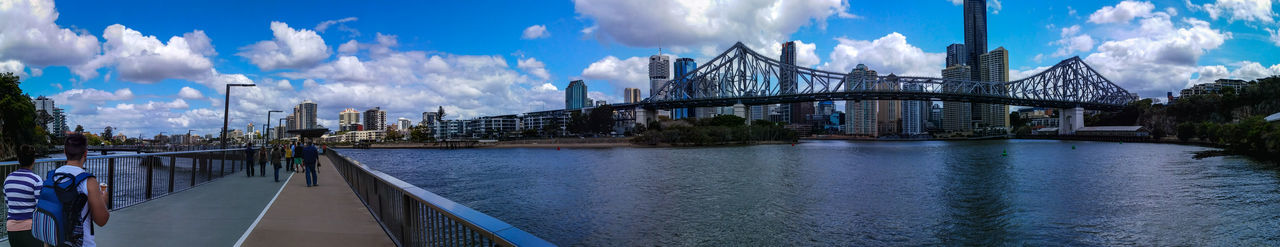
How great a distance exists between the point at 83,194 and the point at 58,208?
15 cm

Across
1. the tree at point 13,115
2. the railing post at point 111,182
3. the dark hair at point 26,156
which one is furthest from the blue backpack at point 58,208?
the tree at point 13,115

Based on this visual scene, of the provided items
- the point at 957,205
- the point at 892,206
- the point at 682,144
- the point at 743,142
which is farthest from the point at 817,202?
the point at 743,142

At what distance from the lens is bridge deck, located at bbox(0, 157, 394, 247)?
7027 millimetres

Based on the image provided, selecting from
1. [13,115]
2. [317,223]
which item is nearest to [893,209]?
[317,223]

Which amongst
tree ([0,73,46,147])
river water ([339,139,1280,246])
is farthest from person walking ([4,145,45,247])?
tree ([0,73,46,147])

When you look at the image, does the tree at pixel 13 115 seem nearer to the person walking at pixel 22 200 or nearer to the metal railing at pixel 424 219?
the metal railing at pixel 424 219

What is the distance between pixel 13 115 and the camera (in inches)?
1629

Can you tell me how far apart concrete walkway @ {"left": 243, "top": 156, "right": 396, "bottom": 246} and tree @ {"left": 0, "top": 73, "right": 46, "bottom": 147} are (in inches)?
1770

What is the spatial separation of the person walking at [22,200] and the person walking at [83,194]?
172 mm

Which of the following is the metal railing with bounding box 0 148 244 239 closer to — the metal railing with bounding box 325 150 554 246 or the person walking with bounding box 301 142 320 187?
the person walking with bounding box 301 142 320 187

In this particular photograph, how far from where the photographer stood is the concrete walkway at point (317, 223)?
6.92m

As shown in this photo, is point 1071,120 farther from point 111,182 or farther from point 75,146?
point 75,146

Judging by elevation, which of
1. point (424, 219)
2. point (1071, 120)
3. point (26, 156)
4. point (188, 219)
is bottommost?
point (188, 219)

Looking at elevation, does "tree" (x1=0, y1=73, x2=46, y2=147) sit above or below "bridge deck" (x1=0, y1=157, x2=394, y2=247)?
above
